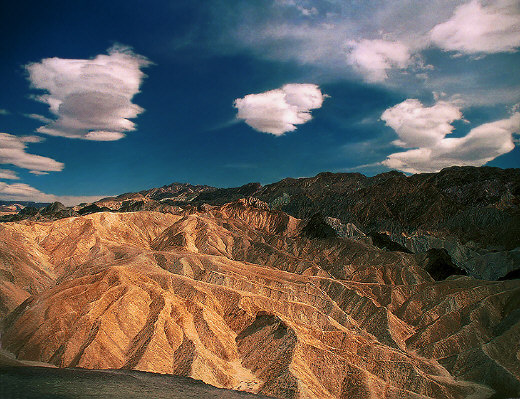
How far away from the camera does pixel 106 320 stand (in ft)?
151

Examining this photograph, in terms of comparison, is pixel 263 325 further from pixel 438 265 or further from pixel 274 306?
pixel 438 265

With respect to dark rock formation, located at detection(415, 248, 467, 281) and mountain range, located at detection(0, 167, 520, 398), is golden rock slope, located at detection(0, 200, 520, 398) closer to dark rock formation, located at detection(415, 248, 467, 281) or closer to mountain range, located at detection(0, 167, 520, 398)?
mountain range, located at detection(0, 167, 520, 398)

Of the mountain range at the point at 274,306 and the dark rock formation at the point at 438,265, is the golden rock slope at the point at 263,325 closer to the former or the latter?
the mountain range at the point at 274,306

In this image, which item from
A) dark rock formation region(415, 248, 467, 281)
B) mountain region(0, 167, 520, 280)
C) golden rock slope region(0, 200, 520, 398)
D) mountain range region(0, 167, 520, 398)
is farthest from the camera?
mountain region(0, 167, 520, 280)

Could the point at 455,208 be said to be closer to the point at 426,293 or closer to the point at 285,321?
the point at 426,293

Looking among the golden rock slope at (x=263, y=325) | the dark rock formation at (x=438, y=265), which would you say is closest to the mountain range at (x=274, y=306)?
the golden rock slope at (x=263, y=325)

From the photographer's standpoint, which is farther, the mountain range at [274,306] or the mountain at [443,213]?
the mountain at [443,213]

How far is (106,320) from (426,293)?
60.6 m

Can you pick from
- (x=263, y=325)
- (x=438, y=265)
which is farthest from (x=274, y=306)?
(x=438, y=265)

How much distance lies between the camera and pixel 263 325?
167ft

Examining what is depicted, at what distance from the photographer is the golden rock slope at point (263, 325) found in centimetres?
4131

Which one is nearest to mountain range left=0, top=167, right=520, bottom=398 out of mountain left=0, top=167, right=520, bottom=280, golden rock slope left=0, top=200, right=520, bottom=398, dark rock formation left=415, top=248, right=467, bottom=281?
golden rock slope left=0, top=200, right=520, bottom=398

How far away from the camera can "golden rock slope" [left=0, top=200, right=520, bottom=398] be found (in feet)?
136

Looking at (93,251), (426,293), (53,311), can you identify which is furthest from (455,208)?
(53,311)
